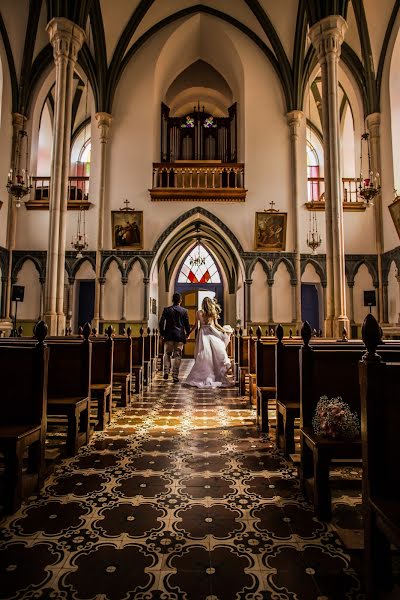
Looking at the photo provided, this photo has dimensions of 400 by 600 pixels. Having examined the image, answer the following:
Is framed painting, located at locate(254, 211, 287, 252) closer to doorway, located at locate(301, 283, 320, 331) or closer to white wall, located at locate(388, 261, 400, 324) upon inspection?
doorway, located at locate(301, 283, 320, 331)

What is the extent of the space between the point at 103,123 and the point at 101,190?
214 cm

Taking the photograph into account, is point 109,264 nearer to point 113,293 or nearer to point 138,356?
point 113,293

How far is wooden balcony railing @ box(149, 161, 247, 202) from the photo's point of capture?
1236 centimetres

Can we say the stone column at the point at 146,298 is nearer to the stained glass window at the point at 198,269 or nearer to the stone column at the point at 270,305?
the stone column at the point at 270,305

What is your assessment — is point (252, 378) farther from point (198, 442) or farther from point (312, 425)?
point (312, 425)

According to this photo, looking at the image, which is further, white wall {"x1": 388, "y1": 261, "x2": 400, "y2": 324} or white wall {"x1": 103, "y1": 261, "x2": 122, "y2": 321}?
white wall {"x1": 103, "y1": 261, "x2": 122, "y2": 321}

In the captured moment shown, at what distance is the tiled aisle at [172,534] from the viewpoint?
1.70 meters

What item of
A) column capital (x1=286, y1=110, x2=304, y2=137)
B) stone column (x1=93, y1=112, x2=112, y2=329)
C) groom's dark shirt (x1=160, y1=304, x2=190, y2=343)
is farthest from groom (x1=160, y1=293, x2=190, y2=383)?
column capital (x1=286, y1=110, x2=304, y2=137)

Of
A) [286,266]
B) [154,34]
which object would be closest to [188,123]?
[154,34]

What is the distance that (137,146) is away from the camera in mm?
12617

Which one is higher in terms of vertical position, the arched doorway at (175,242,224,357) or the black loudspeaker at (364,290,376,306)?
the arched doorway at (175,242,224,357)

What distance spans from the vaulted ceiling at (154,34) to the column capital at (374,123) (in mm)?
217

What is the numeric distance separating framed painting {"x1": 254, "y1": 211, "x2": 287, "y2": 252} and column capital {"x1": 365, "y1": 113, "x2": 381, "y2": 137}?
3.50 m

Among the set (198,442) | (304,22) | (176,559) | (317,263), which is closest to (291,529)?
(176,559)
